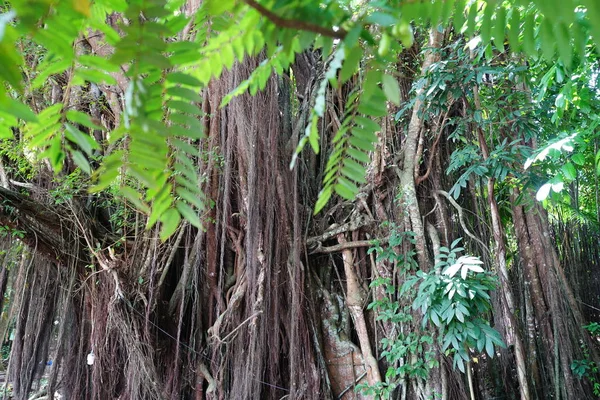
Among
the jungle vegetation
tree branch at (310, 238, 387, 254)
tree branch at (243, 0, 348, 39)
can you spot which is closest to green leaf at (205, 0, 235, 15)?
tree branch at (243, 0, 348, 39)

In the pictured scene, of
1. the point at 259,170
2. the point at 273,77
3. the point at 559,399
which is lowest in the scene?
the point at 559,399

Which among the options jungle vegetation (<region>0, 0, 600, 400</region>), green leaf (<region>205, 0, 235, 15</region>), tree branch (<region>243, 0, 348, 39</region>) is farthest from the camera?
jungle vegetation (<region>0, 0, 600, 400</region>)

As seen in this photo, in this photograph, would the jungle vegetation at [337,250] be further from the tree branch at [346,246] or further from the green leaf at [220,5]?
the green leaf at [220,5]

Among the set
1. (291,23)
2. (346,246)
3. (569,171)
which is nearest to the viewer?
(291,23)

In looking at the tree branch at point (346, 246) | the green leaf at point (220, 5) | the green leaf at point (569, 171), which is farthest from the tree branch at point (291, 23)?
the tree branch at point (346, 246)

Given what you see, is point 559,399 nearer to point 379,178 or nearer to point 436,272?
point 436,272

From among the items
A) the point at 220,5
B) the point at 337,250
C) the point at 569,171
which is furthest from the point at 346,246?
the point at 220,5

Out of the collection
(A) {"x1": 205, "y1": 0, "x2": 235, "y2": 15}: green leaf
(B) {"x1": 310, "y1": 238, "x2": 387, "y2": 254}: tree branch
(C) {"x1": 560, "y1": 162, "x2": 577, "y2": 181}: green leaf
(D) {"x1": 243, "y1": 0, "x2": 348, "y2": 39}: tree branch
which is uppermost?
(B) {"x1": 310, "y1": 238, "x2": 387, "y2": 254}: tree branch

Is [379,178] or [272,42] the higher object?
[379,178]

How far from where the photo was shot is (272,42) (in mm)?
542

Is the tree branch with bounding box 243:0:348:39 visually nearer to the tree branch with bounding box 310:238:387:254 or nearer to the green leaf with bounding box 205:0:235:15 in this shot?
the green leaf with bounding box 205:0:235:15

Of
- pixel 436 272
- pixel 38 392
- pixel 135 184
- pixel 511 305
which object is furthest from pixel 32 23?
pixel 38 392

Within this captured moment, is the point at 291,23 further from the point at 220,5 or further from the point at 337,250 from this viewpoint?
the point at 337,250

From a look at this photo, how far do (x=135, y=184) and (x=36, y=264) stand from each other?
2027mm
